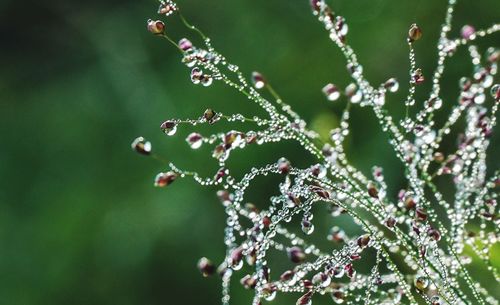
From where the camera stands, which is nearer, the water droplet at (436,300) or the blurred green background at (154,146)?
the water droplet at (436,300)

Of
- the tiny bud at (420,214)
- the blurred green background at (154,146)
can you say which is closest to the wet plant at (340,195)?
the tiny bud at (420,214)

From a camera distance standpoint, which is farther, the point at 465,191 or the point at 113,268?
the point at 113,268

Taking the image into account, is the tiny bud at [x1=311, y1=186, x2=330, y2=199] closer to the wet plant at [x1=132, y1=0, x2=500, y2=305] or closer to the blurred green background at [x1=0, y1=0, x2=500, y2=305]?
the wet plant at [x1=132, y1=0, x2=500, y2=305]

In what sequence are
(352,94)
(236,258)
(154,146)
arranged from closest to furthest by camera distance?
(236,258)
(352,94)
(154,146)

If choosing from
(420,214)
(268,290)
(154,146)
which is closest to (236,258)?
(268,290)

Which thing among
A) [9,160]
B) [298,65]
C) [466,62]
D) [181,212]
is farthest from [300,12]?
[9,160]

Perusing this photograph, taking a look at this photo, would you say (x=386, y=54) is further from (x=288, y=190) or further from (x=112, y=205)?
(x=288, y=190)

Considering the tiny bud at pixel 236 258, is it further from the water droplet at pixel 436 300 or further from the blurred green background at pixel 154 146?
the blurred green background at pixel 154 146

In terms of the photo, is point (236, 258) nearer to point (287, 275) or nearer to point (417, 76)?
point (287, 275)
